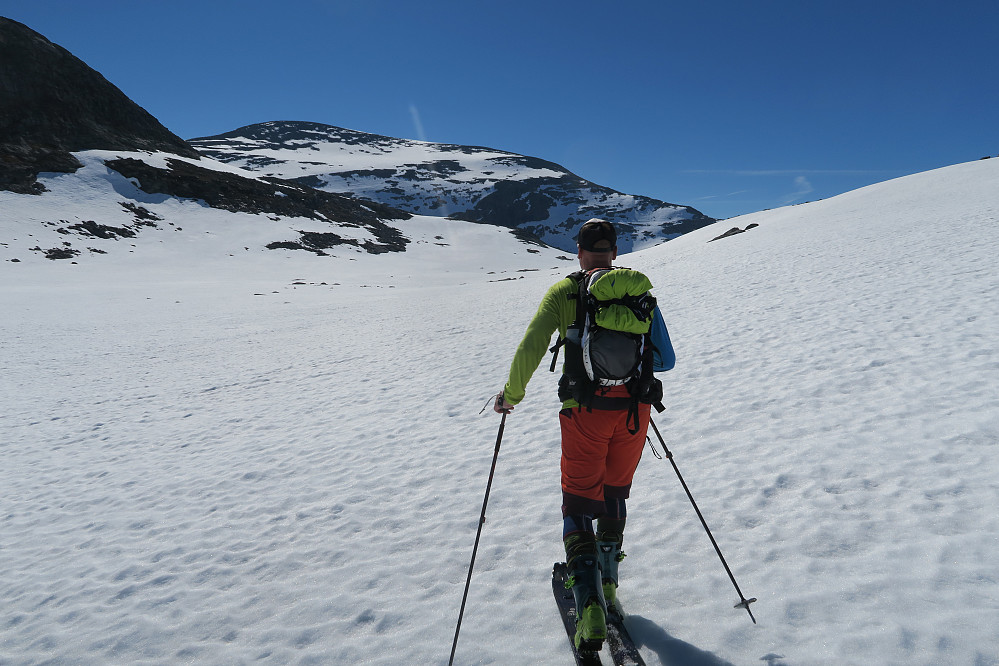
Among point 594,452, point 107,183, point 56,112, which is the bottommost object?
point 594,452

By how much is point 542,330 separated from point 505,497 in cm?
302

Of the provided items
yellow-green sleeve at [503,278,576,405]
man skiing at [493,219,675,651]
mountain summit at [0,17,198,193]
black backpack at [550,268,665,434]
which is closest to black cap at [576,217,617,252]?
man skiing at [493,219,675,651]

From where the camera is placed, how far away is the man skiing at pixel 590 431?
291cm

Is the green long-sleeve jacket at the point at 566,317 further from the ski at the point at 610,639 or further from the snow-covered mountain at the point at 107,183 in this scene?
the snow-covered mountain at the point at 107,183

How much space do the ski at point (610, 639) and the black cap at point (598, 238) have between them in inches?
102

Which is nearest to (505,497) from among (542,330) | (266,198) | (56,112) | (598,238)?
(542,330)

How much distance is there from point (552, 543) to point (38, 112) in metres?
108

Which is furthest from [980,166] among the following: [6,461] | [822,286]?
[6,461]

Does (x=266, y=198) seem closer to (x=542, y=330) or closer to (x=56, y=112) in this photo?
(x=56, y=112)

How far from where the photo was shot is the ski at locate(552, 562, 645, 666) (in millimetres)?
2910

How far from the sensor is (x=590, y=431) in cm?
298

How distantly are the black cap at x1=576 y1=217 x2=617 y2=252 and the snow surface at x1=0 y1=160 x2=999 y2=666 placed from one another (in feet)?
8.93

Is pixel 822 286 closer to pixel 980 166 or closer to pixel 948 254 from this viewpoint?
pixel 948 254

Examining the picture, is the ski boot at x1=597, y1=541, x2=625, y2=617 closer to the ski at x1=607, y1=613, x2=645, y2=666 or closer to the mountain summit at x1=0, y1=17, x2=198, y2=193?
the ski at x1=607, y1=613, x2=645, y2=666
